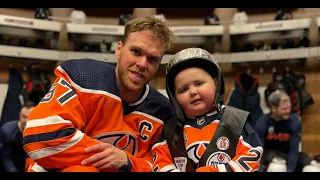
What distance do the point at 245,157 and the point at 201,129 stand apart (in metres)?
0.21

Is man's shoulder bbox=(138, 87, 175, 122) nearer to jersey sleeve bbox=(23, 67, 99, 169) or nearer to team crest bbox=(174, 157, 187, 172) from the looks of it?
team crest bbox=(174, 157, 187, 172)

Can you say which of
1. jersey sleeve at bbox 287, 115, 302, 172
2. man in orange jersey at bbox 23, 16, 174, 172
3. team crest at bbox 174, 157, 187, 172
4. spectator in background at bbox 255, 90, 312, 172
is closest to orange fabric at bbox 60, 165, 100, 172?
man in orange jersey at bbox 23, 16, 174, 172

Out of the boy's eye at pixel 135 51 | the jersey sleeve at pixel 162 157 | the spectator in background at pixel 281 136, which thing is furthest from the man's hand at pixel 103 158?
the spectator in background at pixel 281 136

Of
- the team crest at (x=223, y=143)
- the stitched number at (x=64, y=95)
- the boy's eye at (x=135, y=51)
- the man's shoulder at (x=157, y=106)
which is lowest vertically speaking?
the team crest at (x=223, y=143)

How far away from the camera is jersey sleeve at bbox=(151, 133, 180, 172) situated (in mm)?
1450

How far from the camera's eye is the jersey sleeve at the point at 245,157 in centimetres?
137

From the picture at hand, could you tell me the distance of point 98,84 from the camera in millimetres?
1472

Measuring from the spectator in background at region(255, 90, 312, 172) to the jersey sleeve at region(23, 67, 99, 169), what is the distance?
2.61 meters

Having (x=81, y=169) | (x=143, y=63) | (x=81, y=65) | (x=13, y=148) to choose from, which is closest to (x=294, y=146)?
(x=13, y=148)

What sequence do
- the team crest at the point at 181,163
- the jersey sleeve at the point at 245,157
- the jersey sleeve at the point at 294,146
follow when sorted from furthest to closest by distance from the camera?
the jersey sleeve at the point at 294,146 < the team crest at the point at 181,163 < the jersey sleeve at the point at 245,157

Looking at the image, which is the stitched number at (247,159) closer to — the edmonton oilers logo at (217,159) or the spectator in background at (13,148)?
the edmonton oilers logo at (217,159)

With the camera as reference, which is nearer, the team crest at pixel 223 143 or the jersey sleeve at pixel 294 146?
the team crest at pixel 223 143
